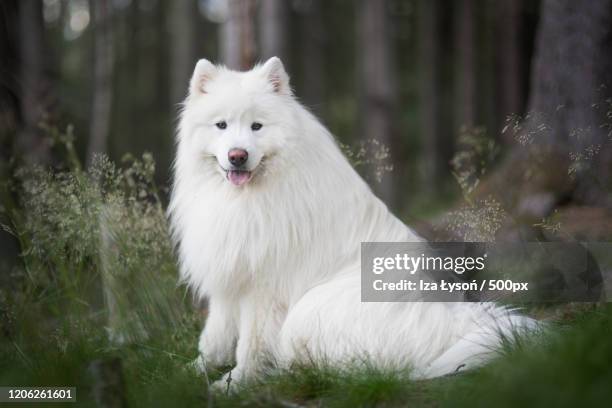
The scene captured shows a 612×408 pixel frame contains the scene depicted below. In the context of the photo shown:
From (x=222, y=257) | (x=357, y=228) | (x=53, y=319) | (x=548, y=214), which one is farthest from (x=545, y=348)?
(x=53, y=319)

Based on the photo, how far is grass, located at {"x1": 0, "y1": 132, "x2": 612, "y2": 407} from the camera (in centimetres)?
255

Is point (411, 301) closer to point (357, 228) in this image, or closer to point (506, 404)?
point (357, 228)

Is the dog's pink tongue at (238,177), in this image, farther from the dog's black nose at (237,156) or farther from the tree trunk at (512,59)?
the tree trunk at (512,59)

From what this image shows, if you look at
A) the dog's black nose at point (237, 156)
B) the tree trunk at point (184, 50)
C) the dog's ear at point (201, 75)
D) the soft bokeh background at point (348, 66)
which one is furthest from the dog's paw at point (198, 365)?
the tree trunk at point (184, 50)

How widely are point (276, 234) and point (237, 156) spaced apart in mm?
537

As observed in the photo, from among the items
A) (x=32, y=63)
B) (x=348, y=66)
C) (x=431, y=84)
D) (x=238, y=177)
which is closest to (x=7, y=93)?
(x=32, y=63)

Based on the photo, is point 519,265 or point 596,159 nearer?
point 519,265

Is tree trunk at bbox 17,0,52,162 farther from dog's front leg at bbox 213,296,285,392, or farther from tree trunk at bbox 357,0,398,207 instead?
tree trunk at bbox 357,0,398,207

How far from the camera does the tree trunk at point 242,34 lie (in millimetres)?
5660

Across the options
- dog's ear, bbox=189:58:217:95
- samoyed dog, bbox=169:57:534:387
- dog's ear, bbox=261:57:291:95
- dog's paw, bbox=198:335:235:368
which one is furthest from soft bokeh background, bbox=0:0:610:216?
dog's paw, bbox=198:335:235:368

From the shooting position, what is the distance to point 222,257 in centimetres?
356

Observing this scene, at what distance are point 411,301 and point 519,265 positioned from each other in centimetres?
126

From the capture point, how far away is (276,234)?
3.55m

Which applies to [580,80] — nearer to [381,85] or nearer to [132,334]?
[132,334]
